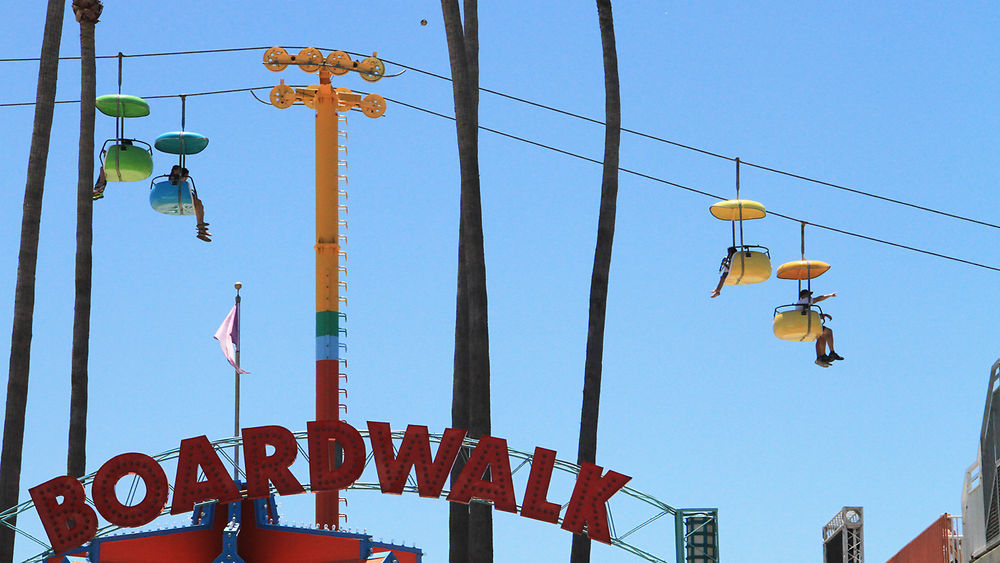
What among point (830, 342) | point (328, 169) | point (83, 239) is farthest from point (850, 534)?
point (83, 239)

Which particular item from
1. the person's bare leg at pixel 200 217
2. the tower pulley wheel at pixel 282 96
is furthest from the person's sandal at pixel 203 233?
the tower pulley wheel at pixel 282 96

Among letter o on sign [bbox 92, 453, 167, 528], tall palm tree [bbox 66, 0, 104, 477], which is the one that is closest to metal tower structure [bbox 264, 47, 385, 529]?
tall palm tree [bbox 66, 0, 104, 477]

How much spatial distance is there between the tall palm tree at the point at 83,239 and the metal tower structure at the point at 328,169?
23.3ft

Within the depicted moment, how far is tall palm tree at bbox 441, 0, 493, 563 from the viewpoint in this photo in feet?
77.5

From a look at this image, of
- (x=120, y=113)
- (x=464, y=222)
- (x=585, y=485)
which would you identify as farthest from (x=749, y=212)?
(x=120, y=113)

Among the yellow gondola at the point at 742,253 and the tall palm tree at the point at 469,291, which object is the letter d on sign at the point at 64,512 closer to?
the tall palm tree at the point at 469,291

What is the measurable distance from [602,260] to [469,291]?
2656mm

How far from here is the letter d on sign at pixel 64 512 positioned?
A: 2186cm

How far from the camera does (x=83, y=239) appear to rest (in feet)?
91.2

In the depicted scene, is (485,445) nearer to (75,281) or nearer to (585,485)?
(585,485)

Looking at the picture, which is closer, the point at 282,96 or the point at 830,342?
the point at 830,342

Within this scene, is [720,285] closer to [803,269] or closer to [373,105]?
[803,269]

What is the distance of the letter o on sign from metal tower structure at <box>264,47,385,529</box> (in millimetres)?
11809

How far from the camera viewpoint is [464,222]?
25.1 metres
